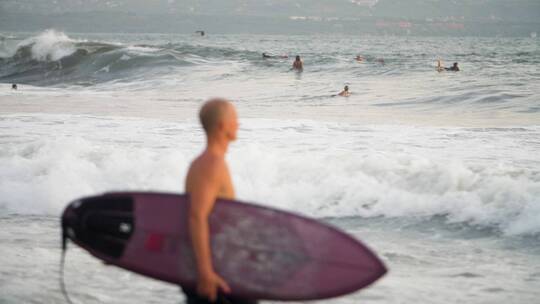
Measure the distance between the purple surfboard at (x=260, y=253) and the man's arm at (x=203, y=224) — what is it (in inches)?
4.8

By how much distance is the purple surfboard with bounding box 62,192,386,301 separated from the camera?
2.95m

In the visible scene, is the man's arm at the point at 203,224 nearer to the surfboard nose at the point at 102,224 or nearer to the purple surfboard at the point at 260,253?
the purple surfboard at the point at 260,253

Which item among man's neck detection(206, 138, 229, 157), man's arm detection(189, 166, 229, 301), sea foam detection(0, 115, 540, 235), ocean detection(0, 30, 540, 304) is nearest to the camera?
man's arm detection(189, 166, 229, 301)

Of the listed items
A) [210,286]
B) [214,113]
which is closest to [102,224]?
[210,286]

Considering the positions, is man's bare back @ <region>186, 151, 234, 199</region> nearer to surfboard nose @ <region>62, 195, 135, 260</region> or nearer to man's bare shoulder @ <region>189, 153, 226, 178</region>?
man's bare shoulder @ <region>189, 153, 226, 178</region>

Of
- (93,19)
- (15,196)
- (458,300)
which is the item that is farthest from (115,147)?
(93,19)

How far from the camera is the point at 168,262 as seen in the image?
3012 mm

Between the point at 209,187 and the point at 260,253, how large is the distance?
1.45 feet

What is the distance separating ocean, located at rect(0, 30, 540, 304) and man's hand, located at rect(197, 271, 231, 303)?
5.85 ft

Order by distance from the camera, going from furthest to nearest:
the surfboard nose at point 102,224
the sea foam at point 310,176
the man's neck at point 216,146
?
the sea foam at point 310,176, the surfboard nose at point 102,224, the man's neck at point 216,146

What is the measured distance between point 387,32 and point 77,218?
143440 millimetres

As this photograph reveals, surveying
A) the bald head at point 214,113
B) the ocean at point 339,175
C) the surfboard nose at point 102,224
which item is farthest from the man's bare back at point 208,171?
the ocean at point 339,175

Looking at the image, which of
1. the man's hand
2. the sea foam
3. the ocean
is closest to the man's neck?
the man's hand

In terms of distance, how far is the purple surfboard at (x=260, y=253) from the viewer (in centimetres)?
295
